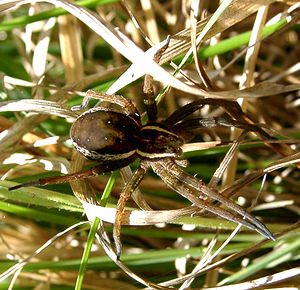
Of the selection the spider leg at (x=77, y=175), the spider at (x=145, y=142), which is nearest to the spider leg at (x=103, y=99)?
the spider at (x=145, y=142)

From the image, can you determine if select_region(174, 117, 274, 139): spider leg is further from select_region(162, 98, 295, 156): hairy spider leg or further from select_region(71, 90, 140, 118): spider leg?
select_region(71, 90, 140, 118): spider leg

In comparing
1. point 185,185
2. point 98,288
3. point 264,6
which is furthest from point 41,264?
point 264,6

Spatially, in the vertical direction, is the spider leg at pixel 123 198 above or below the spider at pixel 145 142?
below

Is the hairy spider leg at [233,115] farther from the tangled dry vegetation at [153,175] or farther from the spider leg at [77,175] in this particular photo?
the spider leg at [77,175]

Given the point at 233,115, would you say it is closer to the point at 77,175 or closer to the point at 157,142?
the point at 157,142

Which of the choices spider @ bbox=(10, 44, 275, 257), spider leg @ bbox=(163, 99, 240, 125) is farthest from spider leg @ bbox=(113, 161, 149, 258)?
spider leg @ bbox=(163, 99, 240, 125)

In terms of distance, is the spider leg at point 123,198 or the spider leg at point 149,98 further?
the spider leg at point 149,98

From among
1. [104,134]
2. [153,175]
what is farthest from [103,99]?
[153,175]
